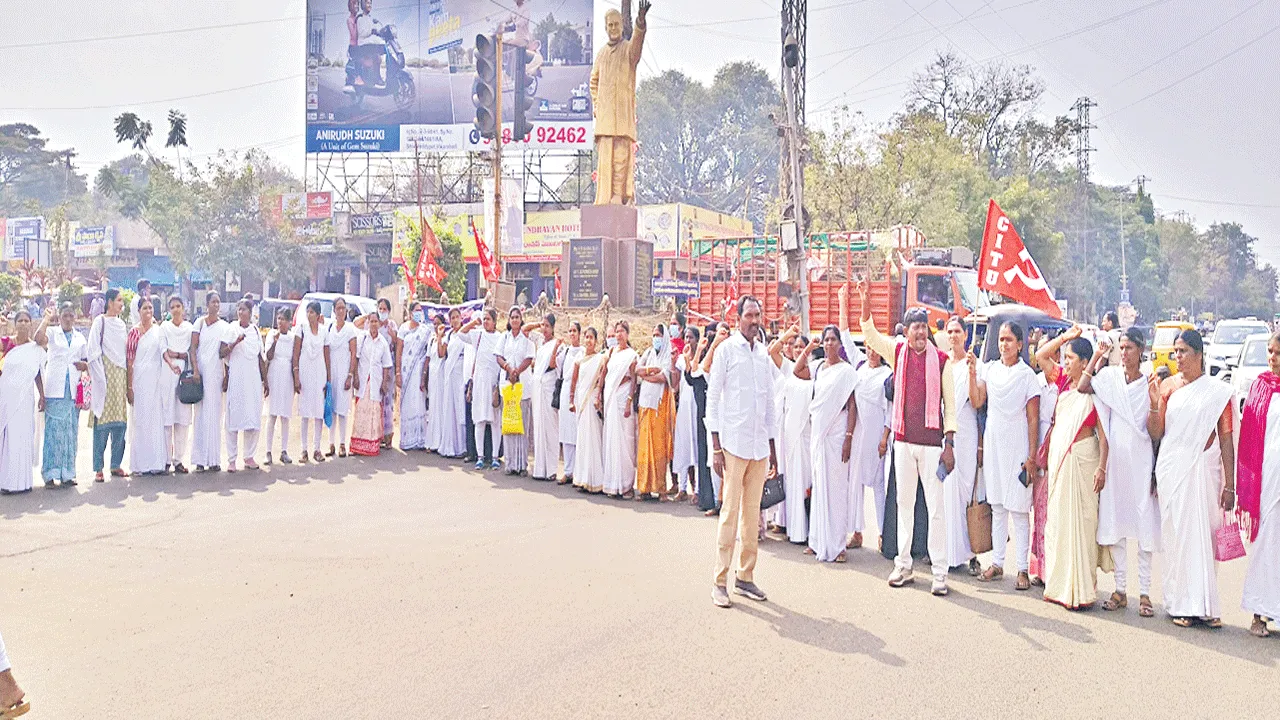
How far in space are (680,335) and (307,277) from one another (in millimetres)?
33869

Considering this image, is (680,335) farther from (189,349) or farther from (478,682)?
(478,682)

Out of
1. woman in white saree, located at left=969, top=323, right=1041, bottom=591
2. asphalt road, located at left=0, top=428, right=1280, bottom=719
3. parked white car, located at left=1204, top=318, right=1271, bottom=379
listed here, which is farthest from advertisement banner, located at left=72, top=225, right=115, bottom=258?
woman in white saree, located at left=969, top=323, right=1041, bottom=591

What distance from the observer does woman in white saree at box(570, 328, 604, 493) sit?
990 centimetres

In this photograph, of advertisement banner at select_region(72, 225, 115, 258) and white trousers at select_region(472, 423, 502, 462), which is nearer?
white trousers at select_region(472, 423, 502, 462)

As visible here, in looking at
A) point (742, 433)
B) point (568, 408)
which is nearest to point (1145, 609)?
point (742, 433)

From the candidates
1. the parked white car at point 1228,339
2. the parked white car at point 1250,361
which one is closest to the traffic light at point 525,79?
the parked white car at point 1228,339

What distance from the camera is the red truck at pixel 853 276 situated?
19781 mm

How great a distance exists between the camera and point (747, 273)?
2256 cm

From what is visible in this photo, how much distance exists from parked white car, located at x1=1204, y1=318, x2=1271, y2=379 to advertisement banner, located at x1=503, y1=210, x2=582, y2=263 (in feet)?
69.3

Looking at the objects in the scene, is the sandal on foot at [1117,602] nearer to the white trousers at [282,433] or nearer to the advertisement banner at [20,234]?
the white trousers at [282,433]

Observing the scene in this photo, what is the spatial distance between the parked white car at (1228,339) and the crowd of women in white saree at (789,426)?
484 inches

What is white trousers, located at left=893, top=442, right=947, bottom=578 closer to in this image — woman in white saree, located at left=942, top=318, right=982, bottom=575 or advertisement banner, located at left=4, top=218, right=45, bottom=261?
woman in white saree, located at left=942, top=318, right=982, bottom=575

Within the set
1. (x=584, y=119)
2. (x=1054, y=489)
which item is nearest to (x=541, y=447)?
(x=1054, y=489)

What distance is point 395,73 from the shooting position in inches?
1484
